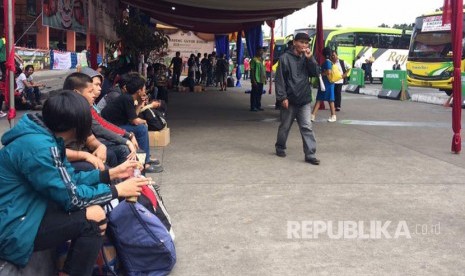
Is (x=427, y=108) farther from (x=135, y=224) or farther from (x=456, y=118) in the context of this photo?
(x=135, y=224)

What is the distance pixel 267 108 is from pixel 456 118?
21.8ft

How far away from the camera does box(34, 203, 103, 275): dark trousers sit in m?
2.52

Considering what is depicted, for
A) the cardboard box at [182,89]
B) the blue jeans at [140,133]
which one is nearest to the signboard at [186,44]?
the cardboard box at [182,89]

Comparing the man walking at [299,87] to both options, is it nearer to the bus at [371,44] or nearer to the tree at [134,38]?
the tree at [134,38]

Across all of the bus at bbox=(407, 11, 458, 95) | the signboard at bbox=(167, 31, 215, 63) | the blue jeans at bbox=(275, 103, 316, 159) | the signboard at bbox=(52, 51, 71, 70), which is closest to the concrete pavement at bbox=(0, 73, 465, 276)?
the blue jeans at bbox=(275, 103, 316, 159)

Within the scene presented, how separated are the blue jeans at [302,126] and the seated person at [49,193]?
4088 millimetres

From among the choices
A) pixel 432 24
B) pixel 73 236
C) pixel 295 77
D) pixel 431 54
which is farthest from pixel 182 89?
pixel 73 236

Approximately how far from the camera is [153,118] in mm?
7055

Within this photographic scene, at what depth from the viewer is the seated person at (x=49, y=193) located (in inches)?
94.1

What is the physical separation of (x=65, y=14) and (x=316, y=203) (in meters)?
5.88

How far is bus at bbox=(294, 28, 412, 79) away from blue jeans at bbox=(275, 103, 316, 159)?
21.7 metres

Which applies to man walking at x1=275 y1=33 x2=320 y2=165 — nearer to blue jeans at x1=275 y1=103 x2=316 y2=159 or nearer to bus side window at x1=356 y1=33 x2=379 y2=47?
blue jeans at x1=275 y1=103 x2=316 y2=159

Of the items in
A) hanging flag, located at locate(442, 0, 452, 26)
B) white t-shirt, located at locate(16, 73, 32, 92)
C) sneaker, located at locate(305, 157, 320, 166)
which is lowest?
sneaker, located at locate(305, 157, 320, 166)

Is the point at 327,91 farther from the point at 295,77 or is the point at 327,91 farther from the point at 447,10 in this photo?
the point at 295,77
